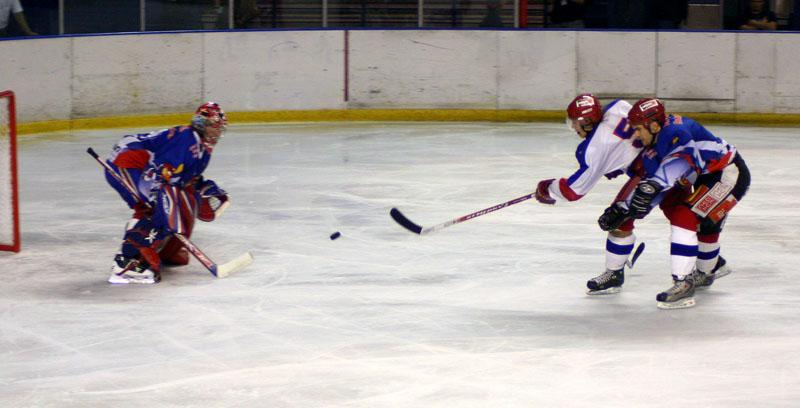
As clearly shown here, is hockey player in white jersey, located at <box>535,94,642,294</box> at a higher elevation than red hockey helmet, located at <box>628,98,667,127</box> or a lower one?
lower

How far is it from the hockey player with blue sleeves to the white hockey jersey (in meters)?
0.06

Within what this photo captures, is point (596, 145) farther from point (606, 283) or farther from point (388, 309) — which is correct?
point (388, 309)

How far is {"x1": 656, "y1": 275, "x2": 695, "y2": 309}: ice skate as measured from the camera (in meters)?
5.63

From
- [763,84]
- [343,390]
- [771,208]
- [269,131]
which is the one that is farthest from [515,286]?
[763,84]

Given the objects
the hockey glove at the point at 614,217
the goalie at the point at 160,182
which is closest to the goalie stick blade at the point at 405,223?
the goalie at the point at 160,182

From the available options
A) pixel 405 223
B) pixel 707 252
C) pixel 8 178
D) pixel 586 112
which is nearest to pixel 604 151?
pixel 586 112

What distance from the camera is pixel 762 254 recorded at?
6793 mm

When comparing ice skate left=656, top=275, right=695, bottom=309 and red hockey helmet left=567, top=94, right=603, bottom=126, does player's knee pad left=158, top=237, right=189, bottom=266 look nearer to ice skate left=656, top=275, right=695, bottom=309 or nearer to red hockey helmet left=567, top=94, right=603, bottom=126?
red hockey helmet left=567, top=94, right=603, bottom=126

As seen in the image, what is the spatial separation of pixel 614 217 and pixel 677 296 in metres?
0.45

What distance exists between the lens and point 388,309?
567 centimetres

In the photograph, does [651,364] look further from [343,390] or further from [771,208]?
[771,208]

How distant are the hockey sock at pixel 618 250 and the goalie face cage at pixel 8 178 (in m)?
3.08

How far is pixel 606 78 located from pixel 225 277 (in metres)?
6.80

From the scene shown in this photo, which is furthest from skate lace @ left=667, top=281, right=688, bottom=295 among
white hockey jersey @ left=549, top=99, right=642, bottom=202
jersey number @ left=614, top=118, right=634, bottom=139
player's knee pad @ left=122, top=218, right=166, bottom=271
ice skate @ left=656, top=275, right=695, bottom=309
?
player's knee pad @ left=122, top=218, right=166, bottom=271
